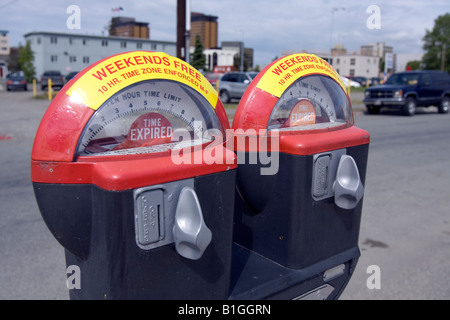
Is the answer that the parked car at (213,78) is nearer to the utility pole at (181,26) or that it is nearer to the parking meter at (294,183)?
the utility pole at (181,26)

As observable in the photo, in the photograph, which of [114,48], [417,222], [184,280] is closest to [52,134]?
[184,280]

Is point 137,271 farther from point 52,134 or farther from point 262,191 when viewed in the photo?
point 262,191

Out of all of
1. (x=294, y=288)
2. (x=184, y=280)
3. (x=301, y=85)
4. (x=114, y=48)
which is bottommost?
(x=294, y=288)

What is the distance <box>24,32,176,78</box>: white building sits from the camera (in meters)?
43.9

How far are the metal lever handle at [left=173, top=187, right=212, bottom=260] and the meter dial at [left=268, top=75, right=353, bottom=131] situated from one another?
0.47 meters

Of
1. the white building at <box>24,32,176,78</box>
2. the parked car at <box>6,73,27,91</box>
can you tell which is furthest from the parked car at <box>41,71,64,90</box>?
the white building at <box>24,32,176,78</box>

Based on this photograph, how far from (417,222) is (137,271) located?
3.54 metres

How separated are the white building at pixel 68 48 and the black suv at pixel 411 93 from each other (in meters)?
33.2

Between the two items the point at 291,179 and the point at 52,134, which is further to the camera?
the point at 291,179

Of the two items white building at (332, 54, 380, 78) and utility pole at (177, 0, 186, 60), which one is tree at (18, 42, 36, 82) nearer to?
utility pole at (177, 0, 186, 60)

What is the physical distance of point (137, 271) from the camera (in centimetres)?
103

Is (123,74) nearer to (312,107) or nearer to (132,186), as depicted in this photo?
(132,186)

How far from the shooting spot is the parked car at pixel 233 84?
1494cm

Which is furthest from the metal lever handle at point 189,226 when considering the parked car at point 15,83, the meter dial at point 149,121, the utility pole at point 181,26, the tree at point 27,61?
the tree at point 27,61
